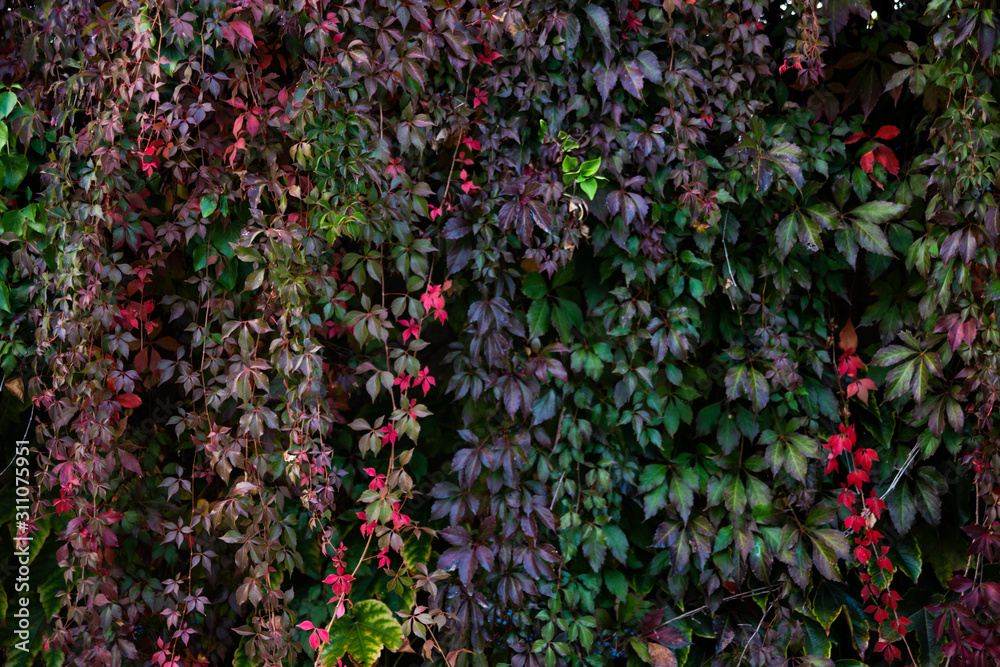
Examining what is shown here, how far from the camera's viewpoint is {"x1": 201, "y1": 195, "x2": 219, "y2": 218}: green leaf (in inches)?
71.6

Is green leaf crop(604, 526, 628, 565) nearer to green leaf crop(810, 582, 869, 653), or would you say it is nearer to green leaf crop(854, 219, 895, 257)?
green leaf crop(810, 582, 869, 653)

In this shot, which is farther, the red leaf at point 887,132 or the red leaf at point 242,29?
the red leaf at point 887,132

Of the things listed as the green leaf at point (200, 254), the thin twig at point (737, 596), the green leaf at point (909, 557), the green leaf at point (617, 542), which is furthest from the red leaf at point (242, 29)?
the green leaf at point (909, 557)

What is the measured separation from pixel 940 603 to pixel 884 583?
0.14 m

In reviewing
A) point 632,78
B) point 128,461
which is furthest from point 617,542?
point 128,461

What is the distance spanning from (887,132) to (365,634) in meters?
1.97

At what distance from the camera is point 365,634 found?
1.94 meters

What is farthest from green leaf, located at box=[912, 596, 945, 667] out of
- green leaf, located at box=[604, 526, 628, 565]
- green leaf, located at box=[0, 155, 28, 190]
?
green leaf, located at box=[0, 155, 28, 190]

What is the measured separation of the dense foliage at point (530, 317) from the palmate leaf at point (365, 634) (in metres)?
0.01

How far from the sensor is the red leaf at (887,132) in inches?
75.9

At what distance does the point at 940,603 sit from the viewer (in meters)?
1.86

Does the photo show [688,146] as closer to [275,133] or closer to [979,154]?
[979,154]

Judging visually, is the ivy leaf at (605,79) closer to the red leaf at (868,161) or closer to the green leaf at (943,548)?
the red leaf at (868,161)

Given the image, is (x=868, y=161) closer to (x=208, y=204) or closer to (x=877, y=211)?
(x=877, y=211)
